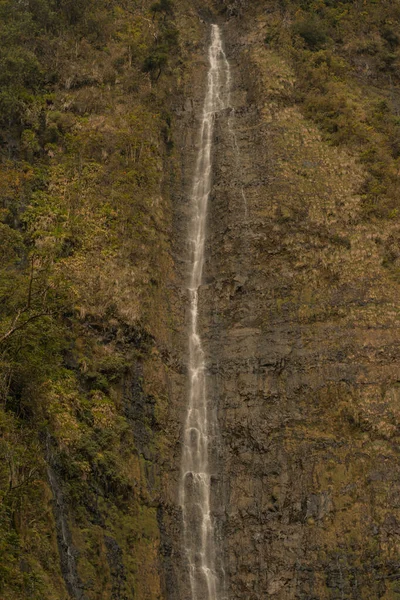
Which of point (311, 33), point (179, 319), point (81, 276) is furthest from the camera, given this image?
point (311, 33)

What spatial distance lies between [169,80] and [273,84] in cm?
728

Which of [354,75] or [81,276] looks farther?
A: [354,75]

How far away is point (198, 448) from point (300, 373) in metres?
5.52

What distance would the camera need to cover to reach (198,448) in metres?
28.2

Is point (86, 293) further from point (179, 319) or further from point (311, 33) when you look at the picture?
point (311, 33)

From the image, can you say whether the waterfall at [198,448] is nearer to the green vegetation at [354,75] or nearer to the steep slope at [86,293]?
the steep slope at [86,293]

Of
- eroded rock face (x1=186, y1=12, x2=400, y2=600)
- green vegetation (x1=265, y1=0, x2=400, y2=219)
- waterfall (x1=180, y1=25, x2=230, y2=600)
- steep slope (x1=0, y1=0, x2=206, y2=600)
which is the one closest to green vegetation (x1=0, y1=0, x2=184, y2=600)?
steep slope (x1=0, y1=0, x2=206, y2=600)

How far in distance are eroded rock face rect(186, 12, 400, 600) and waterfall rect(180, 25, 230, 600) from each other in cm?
51

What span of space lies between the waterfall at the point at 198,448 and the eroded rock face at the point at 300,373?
515 mm

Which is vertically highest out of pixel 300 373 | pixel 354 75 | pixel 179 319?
pixel 354 75

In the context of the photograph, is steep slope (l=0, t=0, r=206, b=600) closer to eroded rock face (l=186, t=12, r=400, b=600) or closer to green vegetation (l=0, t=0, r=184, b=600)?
green vegetation (l=0, t=0, r=184, b=600)

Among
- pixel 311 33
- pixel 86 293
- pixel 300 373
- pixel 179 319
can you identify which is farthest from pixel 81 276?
→ pixel 311 33

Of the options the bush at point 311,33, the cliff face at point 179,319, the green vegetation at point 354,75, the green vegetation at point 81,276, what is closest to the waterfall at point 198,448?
the cliff face at point 179,319

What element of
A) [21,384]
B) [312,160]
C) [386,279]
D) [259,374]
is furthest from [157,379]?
[312,160]
